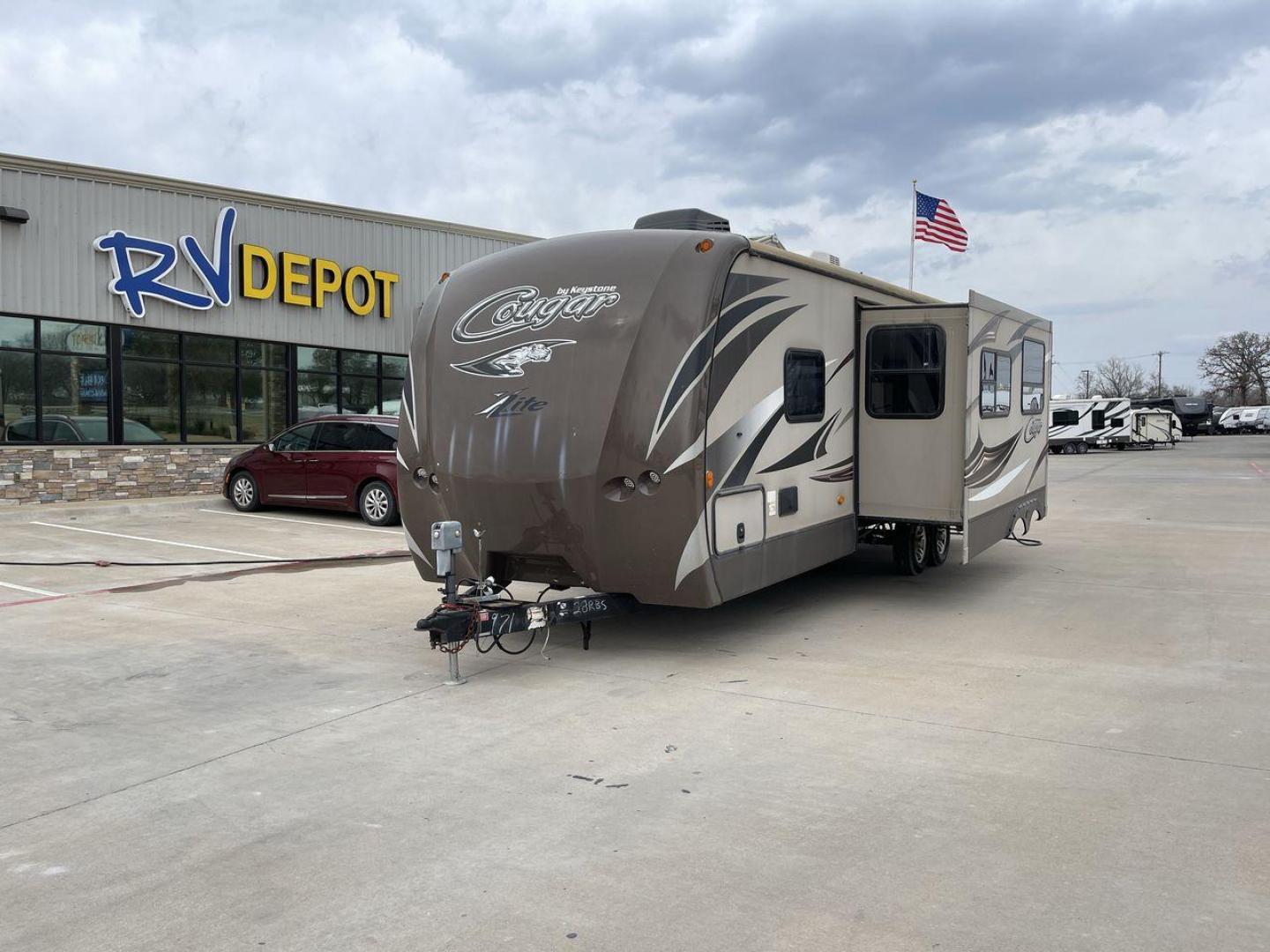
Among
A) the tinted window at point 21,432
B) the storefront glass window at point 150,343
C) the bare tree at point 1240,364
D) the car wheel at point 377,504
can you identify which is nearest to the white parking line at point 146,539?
the tinted window at point 21,432

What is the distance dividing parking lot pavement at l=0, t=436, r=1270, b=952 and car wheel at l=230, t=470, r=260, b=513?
24.0 ft

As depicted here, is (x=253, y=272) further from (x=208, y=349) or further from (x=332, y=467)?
(x=332, y=467)

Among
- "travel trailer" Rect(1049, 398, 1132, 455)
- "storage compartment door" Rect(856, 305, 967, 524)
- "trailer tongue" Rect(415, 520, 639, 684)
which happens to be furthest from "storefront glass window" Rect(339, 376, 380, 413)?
"travel trailer" Rect(1049, 398, 1132, 455)

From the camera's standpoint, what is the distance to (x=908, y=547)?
10.6 metres

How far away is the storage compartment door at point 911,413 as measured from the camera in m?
8.89

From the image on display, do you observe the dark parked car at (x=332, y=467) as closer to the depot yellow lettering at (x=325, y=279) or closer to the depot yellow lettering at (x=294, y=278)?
the depot yellow lettering at (x=294, y=278)

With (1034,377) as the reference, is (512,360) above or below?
below

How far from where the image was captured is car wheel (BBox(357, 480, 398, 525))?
49.8 ft

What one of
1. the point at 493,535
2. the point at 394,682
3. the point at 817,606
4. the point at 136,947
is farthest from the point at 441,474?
the point at 136,947

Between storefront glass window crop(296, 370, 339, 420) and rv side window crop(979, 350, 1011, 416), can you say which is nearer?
rv side window crop(979, 350, 1011, 416)

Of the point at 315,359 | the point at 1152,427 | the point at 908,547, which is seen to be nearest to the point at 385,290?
the point at 315,359

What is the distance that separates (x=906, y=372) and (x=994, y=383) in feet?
3.62

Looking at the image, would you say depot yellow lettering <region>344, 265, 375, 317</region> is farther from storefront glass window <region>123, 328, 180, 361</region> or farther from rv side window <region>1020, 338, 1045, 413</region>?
rv side window <region>1020, 338, 1045, 413</region>

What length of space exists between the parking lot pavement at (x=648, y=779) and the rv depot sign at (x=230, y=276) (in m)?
9.70
